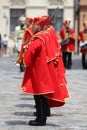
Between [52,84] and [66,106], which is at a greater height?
[52,84]

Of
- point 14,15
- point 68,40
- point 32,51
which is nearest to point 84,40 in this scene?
point 68,40

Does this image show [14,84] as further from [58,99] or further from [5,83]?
[58,99]

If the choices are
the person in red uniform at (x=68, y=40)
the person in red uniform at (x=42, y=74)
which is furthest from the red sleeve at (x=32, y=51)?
the person in red uniform at (x=68, y=40)

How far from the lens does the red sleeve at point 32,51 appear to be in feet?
30.3

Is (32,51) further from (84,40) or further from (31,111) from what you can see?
(84,40)

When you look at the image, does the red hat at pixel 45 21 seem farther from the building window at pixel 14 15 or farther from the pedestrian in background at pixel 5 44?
the building window at pixel 14 15

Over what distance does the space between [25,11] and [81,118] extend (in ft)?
142

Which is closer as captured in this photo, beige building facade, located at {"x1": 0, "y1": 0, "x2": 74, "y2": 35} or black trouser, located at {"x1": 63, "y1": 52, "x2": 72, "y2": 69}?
black trouser, located at {"x1": 63, "y1": 52, "x2": 72, "y2": 69}

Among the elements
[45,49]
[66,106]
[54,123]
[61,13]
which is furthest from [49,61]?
[61,13]

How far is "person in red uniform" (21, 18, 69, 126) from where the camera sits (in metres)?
9.30

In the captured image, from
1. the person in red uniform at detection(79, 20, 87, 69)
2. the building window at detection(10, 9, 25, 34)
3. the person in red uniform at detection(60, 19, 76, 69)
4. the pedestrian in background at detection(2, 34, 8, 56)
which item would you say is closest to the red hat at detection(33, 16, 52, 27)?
the person in red uniform at detection(79, 20, 87, 69)

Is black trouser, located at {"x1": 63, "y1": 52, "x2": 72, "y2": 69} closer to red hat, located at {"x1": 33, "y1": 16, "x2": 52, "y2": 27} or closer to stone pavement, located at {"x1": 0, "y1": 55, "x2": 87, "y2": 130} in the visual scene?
stone pavement, located at {"x1": 0, "y1": 55, "x2": 87, "y2": 130}

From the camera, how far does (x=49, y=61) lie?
944 centimetres

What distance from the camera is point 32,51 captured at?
923 cm
